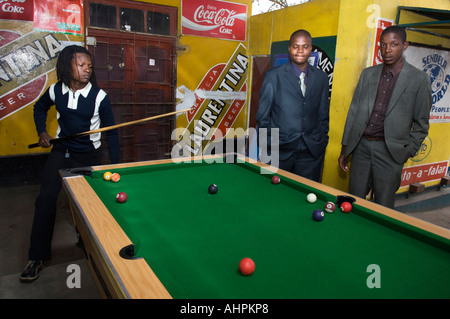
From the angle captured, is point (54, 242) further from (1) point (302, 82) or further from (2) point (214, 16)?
(2) point (214, 16)

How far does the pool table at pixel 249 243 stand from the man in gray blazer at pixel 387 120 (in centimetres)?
100

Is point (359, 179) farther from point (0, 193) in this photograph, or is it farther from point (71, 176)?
point (0, 193)

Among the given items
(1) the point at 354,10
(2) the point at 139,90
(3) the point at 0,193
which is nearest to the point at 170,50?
(2) the point at 139,90

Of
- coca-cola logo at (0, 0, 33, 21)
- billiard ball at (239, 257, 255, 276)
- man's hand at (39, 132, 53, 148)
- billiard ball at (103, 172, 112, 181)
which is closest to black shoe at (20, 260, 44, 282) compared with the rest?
man's hand at (39, 132, 53, 148)

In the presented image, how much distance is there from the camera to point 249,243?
1.22 meters

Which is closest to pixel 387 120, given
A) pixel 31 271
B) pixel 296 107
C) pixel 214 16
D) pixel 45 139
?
pixel 296 107

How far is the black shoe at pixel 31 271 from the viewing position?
220 centimetres

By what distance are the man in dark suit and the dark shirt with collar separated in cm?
37

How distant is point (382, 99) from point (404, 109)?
0.18 metres

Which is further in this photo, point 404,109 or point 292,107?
point 292,107

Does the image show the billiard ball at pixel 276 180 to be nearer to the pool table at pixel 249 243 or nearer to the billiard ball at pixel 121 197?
the pool table at pixel 249 243

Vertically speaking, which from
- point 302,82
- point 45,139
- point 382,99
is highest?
point 302,82
